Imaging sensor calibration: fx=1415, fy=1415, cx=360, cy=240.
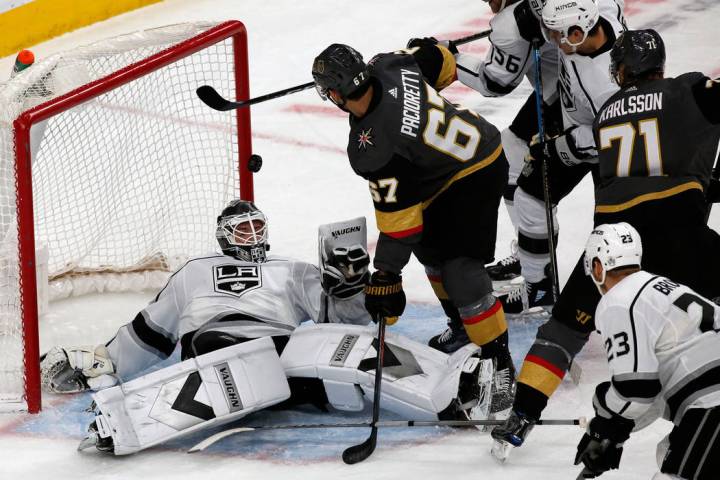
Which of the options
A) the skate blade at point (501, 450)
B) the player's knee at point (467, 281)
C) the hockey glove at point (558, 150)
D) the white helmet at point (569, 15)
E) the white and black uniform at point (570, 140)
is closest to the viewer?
the skate blade at point (501, 450)

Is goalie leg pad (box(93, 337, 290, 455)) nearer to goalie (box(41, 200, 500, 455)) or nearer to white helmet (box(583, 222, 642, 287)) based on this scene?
goalie (box(41, 200, 500, 455))

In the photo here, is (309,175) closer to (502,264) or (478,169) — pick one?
(502,264)

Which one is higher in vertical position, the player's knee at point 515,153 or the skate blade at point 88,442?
the player's knee at point 515,153

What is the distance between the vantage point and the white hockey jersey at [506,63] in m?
4.54

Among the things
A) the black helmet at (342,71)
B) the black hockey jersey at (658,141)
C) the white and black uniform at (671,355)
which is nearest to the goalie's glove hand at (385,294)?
the black helmet at (342,71)

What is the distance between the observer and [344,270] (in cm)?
410

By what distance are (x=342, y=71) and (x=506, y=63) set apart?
0.98 metres

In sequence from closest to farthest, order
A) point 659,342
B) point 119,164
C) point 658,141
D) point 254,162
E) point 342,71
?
point 659,342 < point 658,141 < point 342,71 < point 254,162 < point 119,164

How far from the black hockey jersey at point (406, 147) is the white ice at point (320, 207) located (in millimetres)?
608

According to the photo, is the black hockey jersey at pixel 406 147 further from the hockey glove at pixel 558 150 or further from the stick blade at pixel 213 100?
the stick blade at pixel 213 100

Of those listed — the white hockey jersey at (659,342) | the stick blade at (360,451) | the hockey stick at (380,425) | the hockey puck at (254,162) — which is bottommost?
the stick blade at (360,451)

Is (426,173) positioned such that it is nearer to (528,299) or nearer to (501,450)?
(501,450)

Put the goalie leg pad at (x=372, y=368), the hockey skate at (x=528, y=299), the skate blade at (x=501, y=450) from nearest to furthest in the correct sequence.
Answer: the skate blade at (x=501, y=450), the goalie leg pad at (x=372, y=368), the hockey skate at (x=528, y=299)

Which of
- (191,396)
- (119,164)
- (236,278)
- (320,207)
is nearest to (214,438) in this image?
(191,396)
